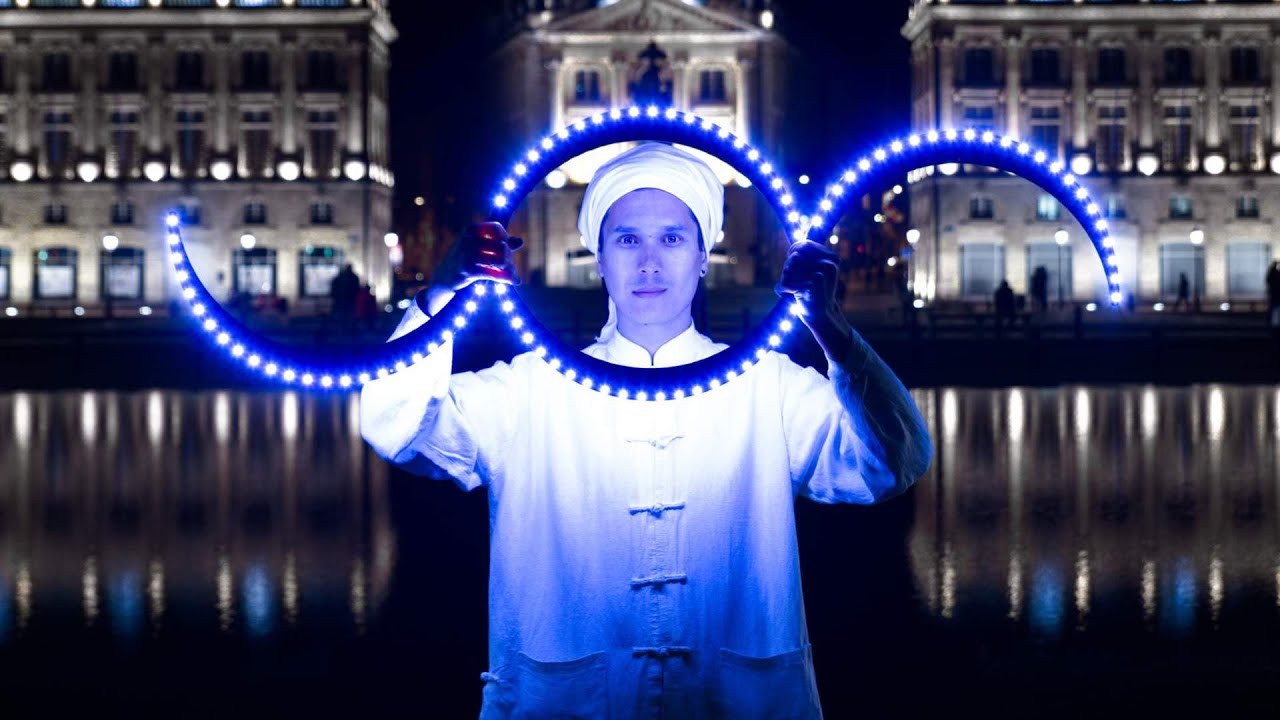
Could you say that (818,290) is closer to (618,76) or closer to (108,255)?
(108,255)

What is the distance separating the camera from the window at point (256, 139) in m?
78.4

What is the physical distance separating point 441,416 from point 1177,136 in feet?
262

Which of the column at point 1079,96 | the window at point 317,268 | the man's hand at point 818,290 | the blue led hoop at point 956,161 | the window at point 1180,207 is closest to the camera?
the man's hand at point 818,290

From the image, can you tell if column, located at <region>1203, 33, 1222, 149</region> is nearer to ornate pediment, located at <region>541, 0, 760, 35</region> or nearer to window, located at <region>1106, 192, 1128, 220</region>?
window, located at <region>1106, 192, 1128, 220</region>

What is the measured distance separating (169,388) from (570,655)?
26.9 metres

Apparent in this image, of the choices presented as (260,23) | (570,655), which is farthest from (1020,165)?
(260,23)

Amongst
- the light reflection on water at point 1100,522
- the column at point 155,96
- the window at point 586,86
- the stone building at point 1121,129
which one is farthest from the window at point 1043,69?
the light reflection on water at point 1100,522

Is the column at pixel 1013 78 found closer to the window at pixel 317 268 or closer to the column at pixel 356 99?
the column at pixel 356 99

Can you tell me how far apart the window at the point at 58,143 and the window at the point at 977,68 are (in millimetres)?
40468

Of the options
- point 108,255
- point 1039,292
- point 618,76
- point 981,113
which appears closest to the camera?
point 1039,292

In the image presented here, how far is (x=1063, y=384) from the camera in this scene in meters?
29.6

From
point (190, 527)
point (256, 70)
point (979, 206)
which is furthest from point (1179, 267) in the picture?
point (190, 527)

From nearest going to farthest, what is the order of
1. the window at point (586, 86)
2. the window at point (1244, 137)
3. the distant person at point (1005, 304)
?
the distant person at point (1005, 304), the window at point (1244, 137), the window at point (586, 86)

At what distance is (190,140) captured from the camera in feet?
258
